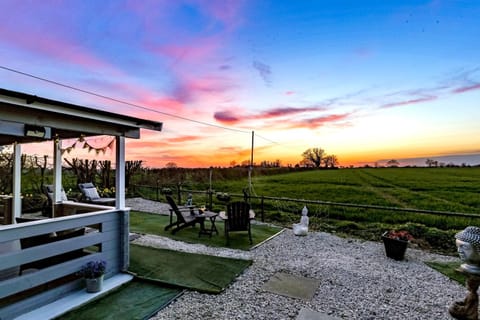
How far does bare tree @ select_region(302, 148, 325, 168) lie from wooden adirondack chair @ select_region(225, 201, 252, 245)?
10971 mm

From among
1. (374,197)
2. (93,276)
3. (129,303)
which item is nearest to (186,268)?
(129,303)

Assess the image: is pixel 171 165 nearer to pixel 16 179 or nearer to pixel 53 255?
pixel 16 179

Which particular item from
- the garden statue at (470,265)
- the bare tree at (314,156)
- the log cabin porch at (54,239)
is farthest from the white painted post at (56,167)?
the bare tree at (314,156)

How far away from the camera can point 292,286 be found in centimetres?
358

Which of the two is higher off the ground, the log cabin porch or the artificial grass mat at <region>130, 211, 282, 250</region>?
the log cabin porch

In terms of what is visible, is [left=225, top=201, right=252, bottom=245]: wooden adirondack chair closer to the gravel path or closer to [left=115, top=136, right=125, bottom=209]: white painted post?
the gravel path

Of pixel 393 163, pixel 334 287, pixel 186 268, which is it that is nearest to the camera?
pixel 334 287

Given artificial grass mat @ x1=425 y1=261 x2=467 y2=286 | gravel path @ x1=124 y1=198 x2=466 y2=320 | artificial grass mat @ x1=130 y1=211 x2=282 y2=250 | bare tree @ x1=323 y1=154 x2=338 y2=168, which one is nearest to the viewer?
gravel path @ x1=124 y1=198 x2=466 y2=320

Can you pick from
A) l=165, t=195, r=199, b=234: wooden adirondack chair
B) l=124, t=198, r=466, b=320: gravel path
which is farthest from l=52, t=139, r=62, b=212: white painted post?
l=165, t=195, r=199, b=234: wooden adirondack chair

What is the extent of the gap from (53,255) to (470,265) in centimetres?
435

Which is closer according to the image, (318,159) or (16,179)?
(16,179)

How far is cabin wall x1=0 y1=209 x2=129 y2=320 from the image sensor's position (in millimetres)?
2639

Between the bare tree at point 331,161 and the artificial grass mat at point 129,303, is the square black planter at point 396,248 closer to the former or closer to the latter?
the artificial grass mat at point 129,303

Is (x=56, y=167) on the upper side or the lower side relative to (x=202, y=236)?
upper
